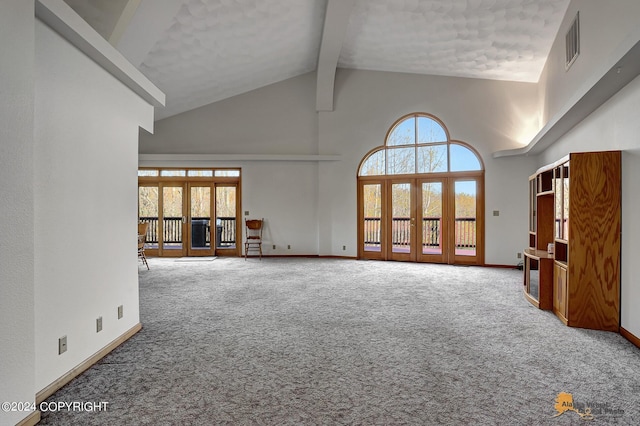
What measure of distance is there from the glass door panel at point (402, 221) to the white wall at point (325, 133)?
3.01 ft

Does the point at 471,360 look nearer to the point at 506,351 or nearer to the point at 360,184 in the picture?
the point at 506,351

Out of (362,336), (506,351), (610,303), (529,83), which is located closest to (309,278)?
(362,336)

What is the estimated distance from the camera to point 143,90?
3.28 meters

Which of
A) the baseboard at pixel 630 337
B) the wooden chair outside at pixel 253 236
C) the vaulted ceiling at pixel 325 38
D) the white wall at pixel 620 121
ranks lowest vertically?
the baseboard at pixel 630 337

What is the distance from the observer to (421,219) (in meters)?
7.70

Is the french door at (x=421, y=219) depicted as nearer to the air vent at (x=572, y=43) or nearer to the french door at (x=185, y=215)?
the air vent at (x=572, y=43)

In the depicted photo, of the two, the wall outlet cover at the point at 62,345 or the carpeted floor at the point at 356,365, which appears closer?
the carpeted floor at the point at 356,365

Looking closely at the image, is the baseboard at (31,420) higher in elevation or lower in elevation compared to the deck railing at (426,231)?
lower

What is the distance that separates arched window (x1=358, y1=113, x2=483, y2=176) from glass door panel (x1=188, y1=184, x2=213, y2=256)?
3933 millimetres

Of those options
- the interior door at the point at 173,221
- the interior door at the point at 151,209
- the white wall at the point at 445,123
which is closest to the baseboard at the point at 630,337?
the white wall at the point at 445,123

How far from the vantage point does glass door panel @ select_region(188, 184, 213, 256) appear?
8.70m

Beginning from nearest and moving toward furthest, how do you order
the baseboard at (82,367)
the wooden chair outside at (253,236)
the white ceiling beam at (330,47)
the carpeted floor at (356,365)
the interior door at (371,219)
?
the carpeted floor at (356,365) < the baseboard at (82,367) < the white ceiling beam at (330,47) < the interior door at (371,219) < the wooden chair outside at (253,236)

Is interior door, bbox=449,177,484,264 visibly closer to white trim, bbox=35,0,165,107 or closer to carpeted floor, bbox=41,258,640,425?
carpeted floor, bbox=41,258,640,425

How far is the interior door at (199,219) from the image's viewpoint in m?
8.70
